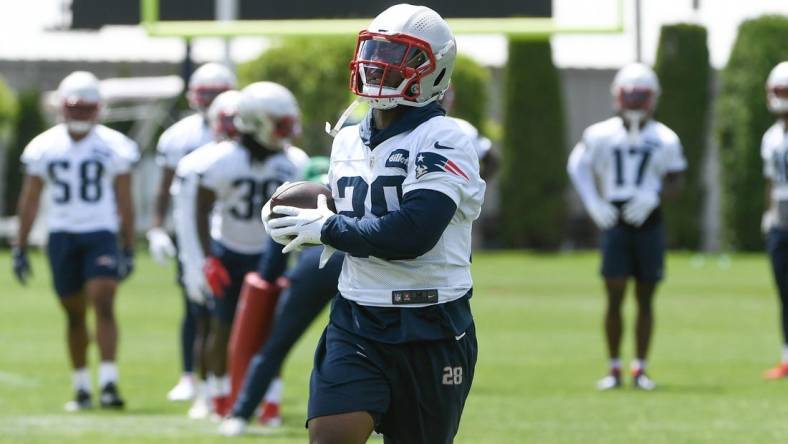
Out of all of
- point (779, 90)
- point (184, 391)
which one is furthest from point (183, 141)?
point (779, 90)

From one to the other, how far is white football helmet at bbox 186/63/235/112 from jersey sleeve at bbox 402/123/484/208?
6106mm

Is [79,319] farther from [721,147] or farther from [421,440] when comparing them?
[721,147]

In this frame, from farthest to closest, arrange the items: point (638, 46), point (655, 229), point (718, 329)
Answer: point (638, 46), point (718, 329), point (655, 229)

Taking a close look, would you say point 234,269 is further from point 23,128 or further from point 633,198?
point 23,128

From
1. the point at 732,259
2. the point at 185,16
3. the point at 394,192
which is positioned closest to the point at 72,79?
the point at 185,16

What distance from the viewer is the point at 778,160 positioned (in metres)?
12.2

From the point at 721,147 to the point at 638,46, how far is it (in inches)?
284

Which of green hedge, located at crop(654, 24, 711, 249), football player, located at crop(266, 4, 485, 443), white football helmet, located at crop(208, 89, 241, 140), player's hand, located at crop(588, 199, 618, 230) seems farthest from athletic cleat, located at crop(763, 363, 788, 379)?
green hedge, located at crop(654, 24, 711, 249)

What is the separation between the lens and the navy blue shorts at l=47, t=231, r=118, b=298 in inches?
411

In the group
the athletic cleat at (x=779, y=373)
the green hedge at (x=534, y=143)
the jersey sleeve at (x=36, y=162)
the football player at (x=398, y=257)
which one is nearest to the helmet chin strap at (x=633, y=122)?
the athletic cleat at (x=779, y=373)

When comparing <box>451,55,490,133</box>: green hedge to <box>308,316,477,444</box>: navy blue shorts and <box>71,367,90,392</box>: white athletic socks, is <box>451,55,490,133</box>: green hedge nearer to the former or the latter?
<box>71,367,90,392</box>: white athletic socks

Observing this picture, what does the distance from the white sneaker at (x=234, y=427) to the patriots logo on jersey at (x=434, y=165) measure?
12.6ft

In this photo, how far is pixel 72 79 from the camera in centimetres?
1073

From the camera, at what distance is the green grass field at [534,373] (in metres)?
9.09
